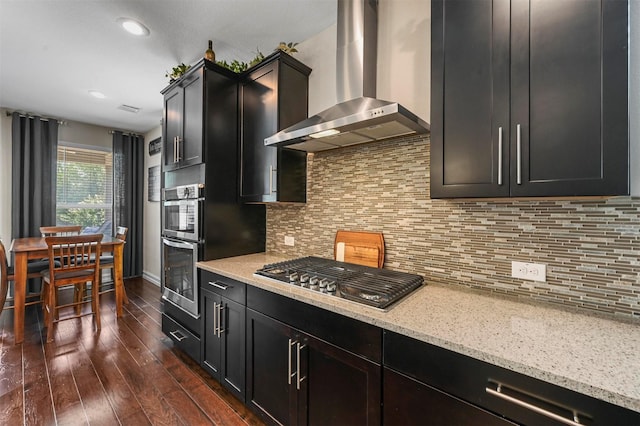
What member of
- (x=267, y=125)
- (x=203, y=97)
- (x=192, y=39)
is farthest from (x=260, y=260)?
(x=192, y=39)

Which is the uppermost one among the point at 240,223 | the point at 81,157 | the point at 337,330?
the point at 81,157

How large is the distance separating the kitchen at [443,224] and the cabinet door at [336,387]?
0.32 m

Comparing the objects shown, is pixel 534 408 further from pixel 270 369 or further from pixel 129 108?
pixel 129 108

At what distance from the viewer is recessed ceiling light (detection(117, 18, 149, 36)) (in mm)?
2117

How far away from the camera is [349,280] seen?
4.90 feet

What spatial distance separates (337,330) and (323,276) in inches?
15.0

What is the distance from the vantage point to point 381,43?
186cm

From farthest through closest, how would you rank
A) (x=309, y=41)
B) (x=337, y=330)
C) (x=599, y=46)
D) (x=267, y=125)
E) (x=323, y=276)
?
(x=309, y=41) < (x=267, y=125) < (x=323, y=276) < (x=337, y=330) < (x=599, y=46)

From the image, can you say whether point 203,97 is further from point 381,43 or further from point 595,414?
point 595,414

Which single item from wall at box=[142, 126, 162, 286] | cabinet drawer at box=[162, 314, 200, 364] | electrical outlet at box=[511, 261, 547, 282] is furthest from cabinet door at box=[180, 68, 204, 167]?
wall at box=[142, 126, 162, 286]

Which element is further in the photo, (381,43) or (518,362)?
(381,43)

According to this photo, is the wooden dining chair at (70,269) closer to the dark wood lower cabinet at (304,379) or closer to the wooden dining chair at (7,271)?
the wooden dining chair at (7,271)

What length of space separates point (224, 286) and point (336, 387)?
101 cm

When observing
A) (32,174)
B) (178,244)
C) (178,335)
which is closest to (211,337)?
(178,335)
